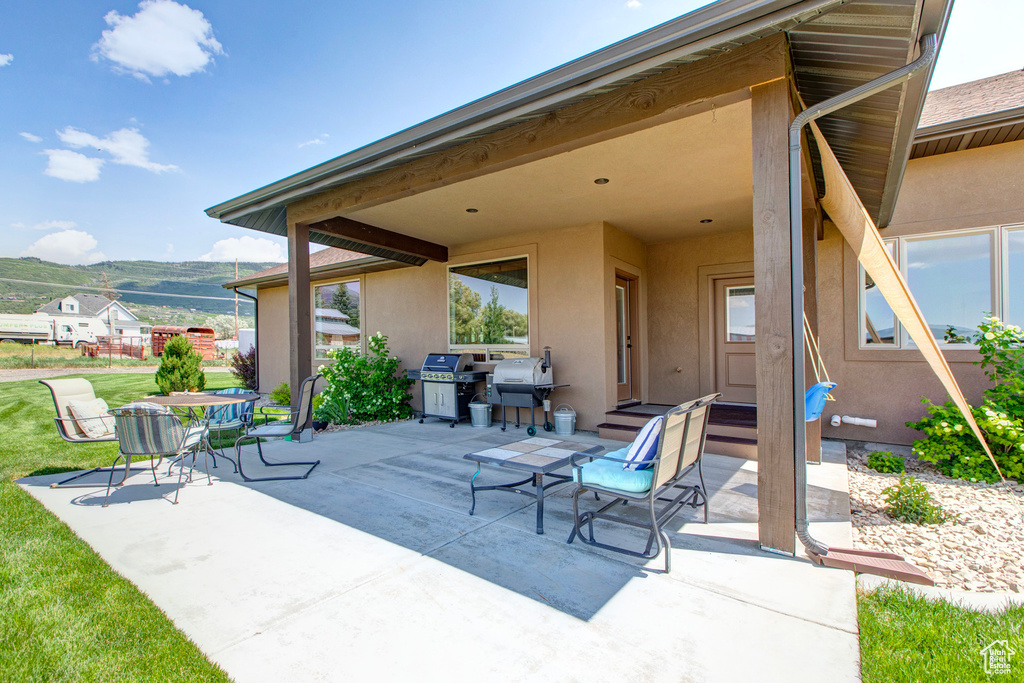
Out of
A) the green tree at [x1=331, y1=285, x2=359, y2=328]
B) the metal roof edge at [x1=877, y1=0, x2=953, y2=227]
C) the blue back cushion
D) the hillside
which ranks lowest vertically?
the blue back cushion

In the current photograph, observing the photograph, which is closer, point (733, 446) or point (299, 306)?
point (733, 446)

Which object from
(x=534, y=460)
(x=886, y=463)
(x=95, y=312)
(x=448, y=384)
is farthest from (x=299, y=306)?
(x=95, y=312)

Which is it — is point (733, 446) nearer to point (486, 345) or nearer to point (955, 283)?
point (955, 283)

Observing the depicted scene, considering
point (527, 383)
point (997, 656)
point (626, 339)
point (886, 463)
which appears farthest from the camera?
point (626, 339)

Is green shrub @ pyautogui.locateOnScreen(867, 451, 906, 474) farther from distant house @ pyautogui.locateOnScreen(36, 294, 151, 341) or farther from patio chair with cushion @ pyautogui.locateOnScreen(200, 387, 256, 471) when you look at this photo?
distant house @ pyautogui.locateOnScreen(36, 294, 151, 341)

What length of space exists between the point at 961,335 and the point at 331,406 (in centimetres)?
832

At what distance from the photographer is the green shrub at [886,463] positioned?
4.50 metres

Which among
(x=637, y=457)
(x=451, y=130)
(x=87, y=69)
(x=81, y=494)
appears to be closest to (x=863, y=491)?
(x=637, y=457)

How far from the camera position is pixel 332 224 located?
6277mm

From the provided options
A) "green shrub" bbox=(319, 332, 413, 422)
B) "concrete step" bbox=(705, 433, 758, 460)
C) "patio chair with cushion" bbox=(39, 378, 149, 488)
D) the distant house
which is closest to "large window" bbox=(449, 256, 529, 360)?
"green shrub" bbox=(319, 332, 413, 422)

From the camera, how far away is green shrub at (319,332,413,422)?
7703mm

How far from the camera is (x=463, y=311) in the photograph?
26.3 feet

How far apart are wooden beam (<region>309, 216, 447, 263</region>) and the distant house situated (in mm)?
45367

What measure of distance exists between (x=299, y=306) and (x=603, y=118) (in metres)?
4.27
